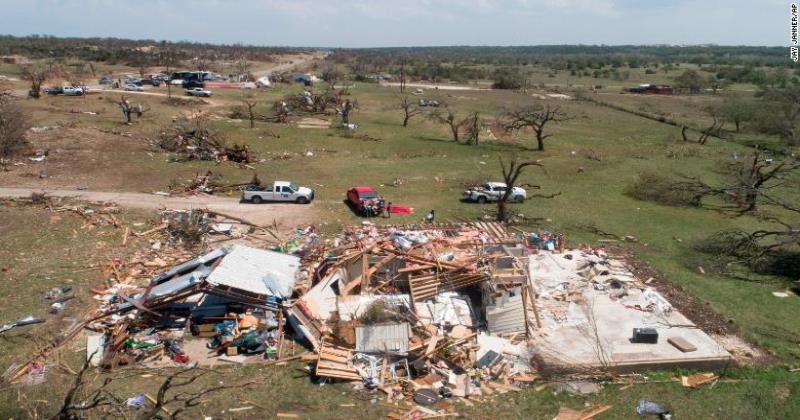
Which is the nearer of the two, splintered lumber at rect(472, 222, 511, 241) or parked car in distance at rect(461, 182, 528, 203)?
splintered lumber at rect(472, 222, 511, 241)

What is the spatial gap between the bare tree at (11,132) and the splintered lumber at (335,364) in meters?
30.4

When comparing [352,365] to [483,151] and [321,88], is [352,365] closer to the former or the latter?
[483,151]

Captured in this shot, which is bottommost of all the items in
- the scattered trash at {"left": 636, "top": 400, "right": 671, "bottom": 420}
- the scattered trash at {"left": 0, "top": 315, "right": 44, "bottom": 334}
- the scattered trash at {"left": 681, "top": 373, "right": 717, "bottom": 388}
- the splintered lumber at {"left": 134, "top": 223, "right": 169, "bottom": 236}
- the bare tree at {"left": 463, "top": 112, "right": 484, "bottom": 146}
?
the scattered trash at {"left": 636, "top": 400, "right": 671, "bottom": 420}

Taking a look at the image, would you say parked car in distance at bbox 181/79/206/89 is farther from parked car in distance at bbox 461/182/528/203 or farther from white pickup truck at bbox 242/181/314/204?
parked car in distance at bbox 461/182/528/203

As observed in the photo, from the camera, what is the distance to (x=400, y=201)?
31656 millimetres

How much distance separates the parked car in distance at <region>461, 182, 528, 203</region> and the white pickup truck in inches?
381

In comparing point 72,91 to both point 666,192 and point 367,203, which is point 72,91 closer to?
point 367,203

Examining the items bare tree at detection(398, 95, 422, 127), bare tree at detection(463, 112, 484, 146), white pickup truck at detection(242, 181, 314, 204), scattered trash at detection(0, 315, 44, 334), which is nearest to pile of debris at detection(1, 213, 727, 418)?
scattered trash at detection(0, 315, 44, 334)

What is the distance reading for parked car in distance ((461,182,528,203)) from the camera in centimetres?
3206

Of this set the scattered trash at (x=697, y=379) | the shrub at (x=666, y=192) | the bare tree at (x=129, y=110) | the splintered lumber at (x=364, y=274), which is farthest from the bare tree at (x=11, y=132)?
the shrub at (x=666, y=192)

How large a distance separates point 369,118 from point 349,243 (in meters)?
40.0

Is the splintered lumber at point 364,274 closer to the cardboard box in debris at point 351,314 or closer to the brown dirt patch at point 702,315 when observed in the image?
the cardboard box in debris at point 351,314

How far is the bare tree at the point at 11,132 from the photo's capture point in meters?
35.5

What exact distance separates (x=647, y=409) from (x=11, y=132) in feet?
136
